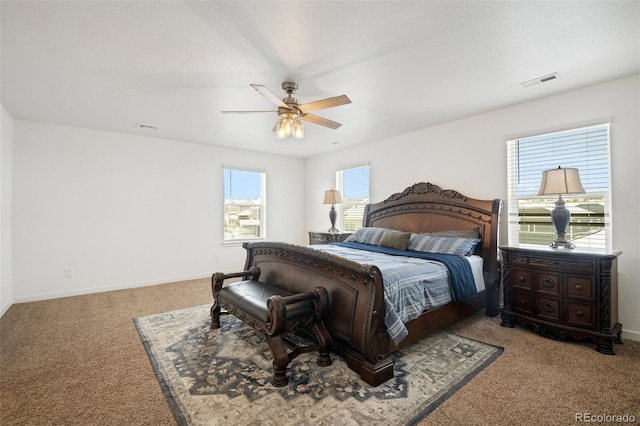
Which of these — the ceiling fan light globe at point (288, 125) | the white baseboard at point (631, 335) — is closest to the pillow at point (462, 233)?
the white baseboard at point (631, 335)

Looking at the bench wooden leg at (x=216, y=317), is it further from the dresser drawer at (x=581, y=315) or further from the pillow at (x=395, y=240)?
the dresser drawer at (x=581, y=315)

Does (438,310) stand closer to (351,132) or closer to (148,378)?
(148,378)

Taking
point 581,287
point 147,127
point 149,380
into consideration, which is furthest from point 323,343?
point 147,127

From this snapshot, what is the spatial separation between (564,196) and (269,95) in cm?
344

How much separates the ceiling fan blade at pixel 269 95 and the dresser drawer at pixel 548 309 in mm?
3129

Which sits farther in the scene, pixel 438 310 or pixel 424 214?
pixel 424 214

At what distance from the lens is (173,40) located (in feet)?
7.39

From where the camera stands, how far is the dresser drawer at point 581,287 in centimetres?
264

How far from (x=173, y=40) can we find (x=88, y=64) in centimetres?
99

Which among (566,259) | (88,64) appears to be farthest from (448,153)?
(88,64)

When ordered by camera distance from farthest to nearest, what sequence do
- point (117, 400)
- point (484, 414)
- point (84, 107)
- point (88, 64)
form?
point (84, 107)
point (88, 64)
point (117, 400)
point (484, 414)

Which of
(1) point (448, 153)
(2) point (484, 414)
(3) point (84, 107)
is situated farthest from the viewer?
(1) point (448, 153)

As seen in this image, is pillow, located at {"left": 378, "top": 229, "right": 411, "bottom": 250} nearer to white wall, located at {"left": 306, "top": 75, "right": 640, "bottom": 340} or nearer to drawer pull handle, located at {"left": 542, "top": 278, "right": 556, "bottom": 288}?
white wall, located at {"left": 306, "top": 75, "right": 640, "bottom": 340}

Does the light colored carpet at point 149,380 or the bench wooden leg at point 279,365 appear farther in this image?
the bench wooden leg at point 279,365
